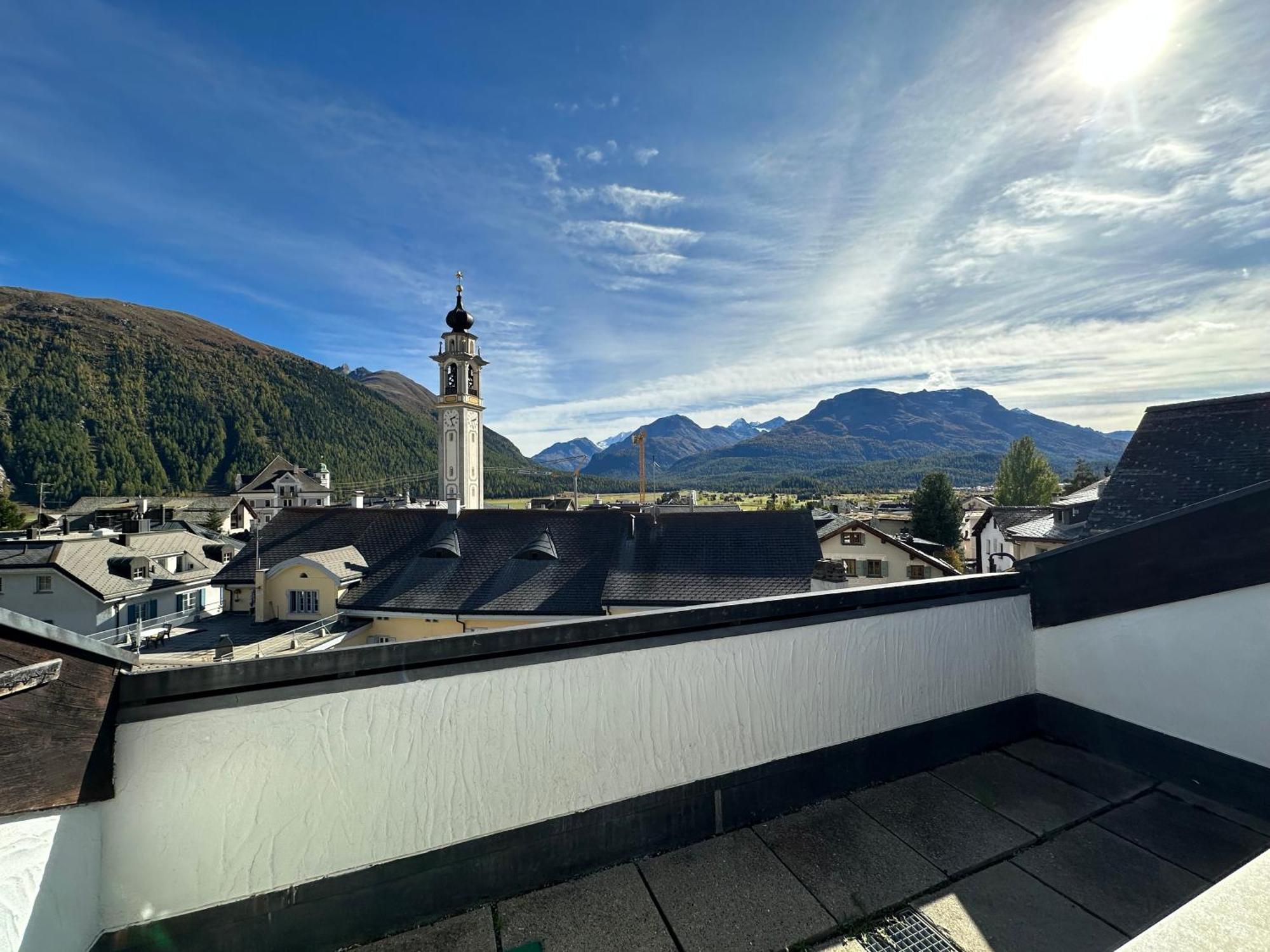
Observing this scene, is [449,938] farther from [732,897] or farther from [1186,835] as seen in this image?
[1186,835]

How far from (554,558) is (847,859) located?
16614 millimetres

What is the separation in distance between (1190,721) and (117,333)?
205223mm

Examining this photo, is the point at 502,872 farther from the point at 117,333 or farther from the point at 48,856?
the point at 117,333

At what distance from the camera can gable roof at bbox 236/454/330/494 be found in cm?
7350

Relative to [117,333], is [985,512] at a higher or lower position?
lower

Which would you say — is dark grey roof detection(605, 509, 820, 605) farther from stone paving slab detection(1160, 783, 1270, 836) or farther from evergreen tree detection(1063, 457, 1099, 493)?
evergreen tree detection(1063, 457, 1099, 493)

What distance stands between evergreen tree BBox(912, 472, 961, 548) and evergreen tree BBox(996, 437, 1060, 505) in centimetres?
1400

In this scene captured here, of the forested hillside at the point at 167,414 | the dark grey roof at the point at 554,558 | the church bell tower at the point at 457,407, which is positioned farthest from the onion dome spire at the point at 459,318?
the forested hillside at the point at 167,414

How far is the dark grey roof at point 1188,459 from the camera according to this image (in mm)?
4957

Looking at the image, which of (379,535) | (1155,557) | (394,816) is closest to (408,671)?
(394,816)

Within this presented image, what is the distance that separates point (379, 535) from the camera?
67.5 feet

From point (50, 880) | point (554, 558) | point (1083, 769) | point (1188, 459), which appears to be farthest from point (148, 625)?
point (1188, 459)

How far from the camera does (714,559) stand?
17219 mm

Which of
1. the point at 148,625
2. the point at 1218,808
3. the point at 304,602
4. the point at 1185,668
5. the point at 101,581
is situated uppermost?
the point at 1185,668
